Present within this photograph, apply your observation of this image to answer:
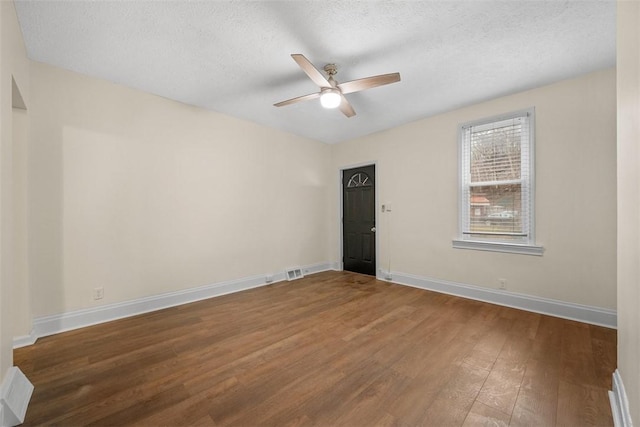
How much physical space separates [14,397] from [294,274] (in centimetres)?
339

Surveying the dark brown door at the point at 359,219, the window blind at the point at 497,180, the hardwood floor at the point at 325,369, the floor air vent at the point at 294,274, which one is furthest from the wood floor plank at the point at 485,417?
the floor air vent at the point at 294,274

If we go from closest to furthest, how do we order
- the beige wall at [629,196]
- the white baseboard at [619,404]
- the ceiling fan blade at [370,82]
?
the beige wall at [629,196]
the white baseboard at [619,404]
the ceiling fan blade at [370,82]

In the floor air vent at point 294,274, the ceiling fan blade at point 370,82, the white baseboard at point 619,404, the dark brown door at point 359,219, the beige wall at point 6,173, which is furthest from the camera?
the dark brown door at point 359,219

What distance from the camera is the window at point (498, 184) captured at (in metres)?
3.06

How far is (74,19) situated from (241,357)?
2.97 m

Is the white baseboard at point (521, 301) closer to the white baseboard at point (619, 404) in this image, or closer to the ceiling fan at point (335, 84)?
the white baseboard at point (619, 404)

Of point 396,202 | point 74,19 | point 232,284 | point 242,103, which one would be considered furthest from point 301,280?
point 74,19

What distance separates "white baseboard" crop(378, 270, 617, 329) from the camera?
8.52 feet

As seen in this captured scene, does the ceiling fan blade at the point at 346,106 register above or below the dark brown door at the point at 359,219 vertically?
above

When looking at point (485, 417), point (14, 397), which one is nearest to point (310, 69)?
point (485, 417)

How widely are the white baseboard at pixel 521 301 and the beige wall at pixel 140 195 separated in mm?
2351

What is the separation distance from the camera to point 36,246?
2.39 m

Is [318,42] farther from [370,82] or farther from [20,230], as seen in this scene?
[20,230]

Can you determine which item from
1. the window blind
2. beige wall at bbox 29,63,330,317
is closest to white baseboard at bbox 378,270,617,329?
the window blind
